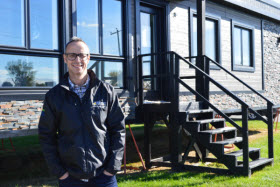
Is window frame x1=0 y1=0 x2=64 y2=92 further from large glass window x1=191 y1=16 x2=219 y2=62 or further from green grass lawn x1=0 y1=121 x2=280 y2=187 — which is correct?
large glass window x1=191 y1=16 x2=219 y2=62

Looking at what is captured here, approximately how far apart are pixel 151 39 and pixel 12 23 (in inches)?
148

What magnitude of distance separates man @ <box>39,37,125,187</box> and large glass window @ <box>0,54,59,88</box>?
3269 mm

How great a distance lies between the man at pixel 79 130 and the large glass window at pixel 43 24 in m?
3.54

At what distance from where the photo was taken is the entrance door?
8.14m

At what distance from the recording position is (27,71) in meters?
5.68

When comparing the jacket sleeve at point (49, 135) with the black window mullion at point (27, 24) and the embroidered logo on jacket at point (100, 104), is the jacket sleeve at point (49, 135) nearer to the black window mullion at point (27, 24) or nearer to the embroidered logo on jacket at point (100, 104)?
the embroidered logo on jacket at point (100, 104)

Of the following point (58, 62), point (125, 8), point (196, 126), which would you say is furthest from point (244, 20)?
point (58, 62)

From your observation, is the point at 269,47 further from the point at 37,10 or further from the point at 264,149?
the point at 37,10

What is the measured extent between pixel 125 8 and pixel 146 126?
2599 millimetres

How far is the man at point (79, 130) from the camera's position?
2.37m

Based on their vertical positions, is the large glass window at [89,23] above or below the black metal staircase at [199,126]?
above

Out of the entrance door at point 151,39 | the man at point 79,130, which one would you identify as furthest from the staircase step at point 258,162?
the man at point 79,130

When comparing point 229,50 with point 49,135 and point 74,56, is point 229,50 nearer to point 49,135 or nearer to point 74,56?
point 74,56

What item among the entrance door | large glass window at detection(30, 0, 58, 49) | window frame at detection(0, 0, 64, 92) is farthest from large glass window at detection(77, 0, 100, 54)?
the entrance door
